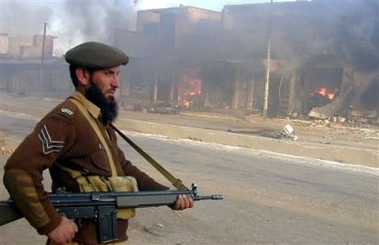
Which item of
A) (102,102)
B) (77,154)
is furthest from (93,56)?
(77,154)

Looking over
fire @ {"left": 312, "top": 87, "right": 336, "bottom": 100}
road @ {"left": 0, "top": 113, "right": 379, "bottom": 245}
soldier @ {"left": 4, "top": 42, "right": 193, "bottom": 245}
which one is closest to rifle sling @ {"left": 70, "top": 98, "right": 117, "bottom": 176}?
soldier @ {"left": 4, "top": 42, "right": 193, "bottom": 245}

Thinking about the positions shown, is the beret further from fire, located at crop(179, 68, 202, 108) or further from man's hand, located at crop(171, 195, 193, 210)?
fire, located at crop(179, 68, 202, 108)

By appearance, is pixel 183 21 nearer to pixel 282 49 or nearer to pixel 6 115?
pixel 282 49

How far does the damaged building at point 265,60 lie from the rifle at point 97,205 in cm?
2111

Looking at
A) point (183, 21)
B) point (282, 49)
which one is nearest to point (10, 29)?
point (183, 21)

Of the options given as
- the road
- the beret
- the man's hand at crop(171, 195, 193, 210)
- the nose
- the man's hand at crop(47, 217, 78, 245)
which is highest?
the beret

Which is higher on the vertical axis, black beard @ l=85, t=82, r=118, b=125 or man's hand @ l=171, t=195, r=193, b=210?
black beard @ l=85, t=82, r=118, b=125

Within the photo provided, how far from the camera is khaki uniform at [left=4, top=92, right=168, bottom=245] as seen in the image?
1.88 m

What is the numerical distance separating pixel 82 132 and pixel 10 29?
76686 mm

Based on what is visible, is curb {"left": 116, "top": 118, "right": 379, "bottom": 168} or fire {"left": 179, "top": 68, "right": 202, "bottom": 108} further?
fire {"left": 179, "top": 68, "right": 202, "bottom": 108}

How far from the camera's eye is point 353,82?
942 inches

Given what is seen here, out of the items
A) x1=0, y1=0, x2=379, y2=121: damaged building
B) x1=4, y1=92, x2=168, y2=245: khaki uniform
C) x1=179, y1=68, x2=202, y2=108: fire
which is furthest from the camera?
x1=179, y1=68, x2=202, y2=108: fire

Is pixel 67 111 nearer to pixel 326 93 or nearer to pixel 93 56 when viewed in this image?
pixel 93 56

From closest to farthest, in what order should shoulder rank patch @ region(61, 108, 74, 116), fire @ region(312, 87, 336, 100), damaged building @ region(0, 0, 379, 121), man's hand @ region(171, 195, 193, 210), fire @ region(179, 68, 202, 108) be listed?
shoulder rank patch @ region(61, 108, 74, 116) → man's hand @ region(171, 195, 193, 210) → damaged building @ region(0, 0, 379, 121) → fire @ region(312, 87, 336, 100) → fire @ region(179, 68, 202, 108)
